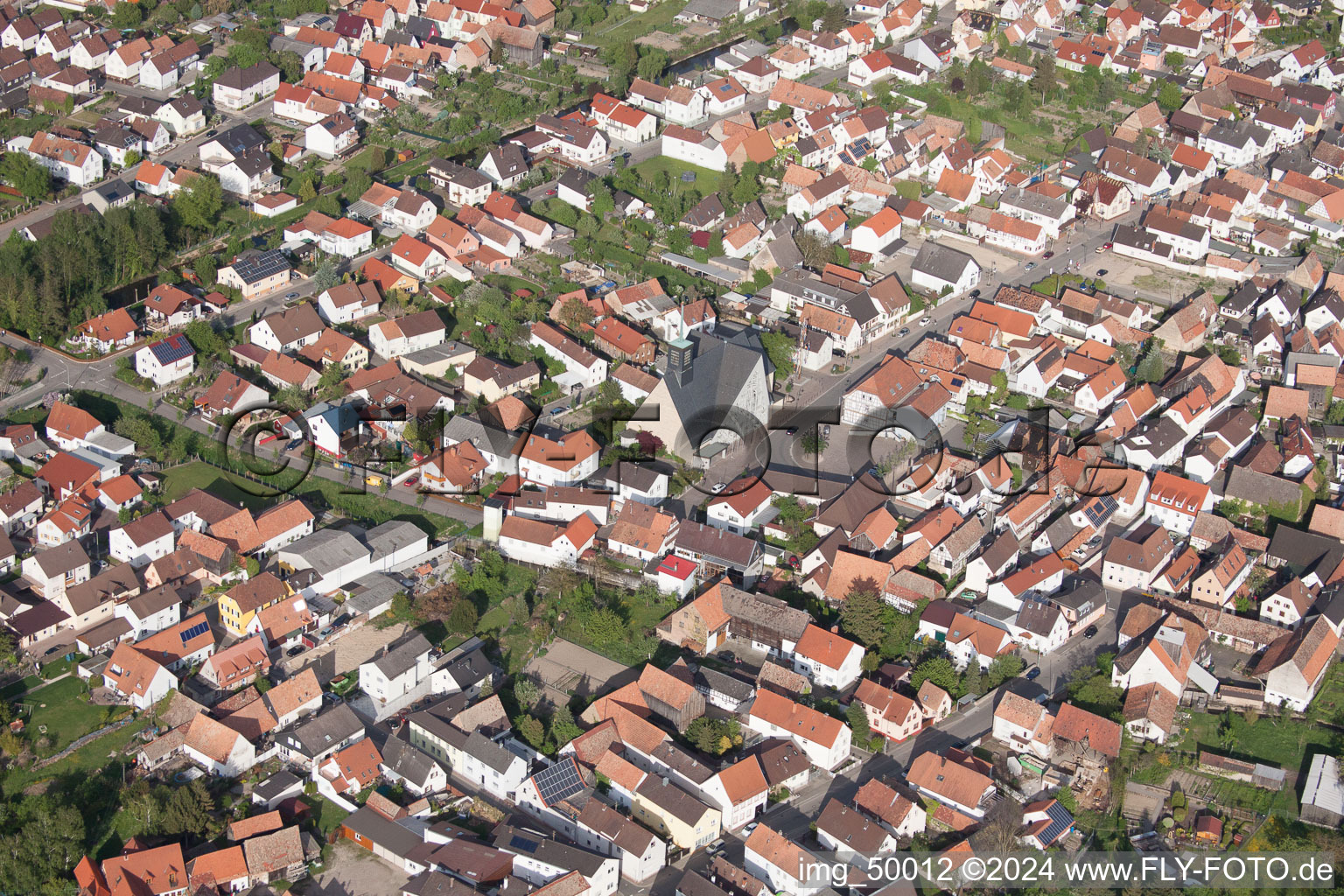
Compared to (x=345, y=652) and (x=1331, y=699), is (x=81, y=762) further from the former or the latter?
(x=1331, y=699)

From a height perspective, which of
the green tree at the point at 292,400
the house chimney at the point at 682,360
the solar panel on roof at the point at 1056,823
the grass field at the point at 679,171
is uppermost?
the house chimney at the point at 682,360

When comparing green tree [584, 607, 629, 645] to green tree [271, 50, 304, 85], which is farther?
green tree [271, 50, 304, 85]

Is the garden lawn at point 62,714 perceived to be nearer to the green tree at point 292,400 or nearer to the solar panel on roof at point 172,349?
the green tree at point 292,400

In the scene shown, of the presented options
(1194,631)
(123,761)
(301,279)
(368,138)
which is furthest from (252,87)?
(1194,631)

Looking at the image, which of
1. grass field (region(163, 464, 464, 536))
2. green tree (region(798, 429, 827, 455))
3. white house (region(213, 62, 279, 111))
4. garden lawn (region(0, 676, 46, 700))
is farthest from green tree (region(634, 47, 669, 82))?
garden lawn (region(0, 676, 46, 700))

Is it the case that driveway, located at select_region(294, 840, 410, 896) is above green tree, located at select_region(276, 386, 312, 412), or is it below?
below

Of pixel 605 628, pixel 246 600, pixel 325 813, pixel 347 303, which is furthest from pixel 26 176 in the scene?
pixel 325 813

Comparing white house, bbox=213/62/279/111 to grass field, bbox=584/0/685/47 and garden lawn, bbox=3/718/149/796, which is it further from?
garden lawn, bbox=3/718/149/796

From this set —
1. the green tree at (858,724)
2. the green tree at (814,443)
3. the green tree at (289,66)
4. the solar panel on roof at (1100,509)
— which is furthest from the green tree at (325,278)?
the solar panel on roof at (1100,509)

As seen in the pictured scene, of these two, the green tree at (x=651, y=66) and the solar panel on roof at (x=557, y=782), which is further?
the green tree at (x=651, y=66)
